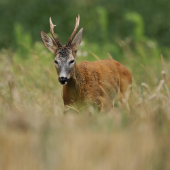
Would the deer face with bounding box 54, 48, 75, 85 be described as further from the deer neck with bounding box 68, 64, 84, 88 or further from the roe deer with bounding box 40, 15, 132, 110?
the deer neck with bounding box 68, 64, 84, 88

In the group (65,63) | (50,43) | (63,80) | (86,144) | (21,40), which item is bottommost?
(86,144)

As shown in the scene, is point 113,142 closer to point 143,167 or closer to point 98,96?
point 143,167

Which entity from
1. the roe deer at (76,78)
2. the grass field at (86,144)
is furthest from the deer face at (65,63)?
the grass field at (86,144)

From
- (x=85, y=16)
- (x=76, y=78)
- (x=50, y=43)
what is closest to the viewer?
(x=76, y=78)

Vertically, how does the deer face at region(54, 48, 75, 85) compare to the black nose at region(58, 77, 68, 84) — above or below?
above

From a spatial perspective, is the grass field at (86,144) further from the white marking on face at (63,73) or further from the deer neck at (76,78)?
the deer neck at (76,78)

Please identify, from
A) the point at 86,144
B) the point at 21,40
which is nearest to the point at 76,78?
the point at 86,144

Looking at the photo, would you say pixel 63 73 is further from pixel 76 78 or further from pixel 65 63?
pixel 76 78

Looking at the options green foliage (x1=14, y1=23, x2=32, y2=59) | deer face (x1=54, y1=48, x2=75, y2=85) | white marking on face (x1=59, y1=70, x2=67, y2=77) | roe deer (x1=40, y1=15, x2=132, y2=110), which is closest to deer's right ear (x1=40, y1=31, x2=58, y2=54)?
roe deer (x1=40, y1=15, x2=132, y2=110)

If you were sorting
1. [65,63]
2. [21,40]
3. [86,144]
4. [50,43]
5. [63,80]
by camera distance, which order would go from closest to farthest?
[86,144], [63,80], [65,63], [50,43], [21,40]

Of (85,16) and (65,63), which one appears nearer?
(65,63)

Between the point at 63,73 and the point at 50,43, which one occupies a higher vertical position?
the point at 50,43

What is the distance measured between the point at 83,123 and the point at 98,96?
2655mm

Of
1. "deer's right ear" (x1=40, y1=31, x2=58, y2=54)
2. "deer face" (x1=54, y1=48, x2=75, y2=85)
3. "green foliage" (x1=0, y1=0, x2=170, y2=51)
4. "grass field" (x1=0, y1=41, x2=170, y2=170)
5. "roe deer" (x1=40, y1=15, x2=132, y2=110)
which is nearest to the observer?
"grass field" (x1=0, y1=41, x2=170, y2=170)
